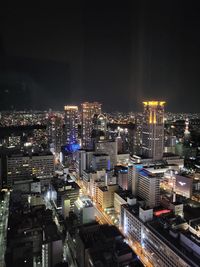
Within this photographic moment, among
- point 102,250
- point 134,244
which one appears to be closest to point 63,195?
point 134,244

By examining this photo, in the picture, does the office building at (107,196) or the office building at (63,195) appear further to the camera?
the office building at (107,196)

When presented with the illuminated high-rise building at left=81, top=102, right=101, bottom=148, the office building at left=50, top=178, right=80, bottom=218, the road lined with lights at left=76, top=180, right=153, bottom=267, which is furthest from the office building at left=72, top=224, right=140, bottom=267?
the illuminated high-rise building at left=81, top=102, right=101, bottom=148

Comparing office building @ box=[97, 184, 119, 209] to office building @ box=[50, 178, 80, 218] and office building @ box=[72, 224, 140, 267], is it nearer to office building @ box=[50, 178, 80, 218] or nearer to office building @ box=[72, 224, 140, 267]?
office building @ box=[50, 178, 80, 218]

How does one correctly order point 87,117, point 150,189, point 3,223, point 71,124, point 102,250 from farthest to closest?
point 87,117 → point 71,124 → point 150,189 → point 3,223 → point 102,250

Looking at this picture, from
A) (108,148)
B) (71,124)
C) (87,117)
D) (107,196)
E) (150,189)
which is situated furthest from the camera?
(87,117)

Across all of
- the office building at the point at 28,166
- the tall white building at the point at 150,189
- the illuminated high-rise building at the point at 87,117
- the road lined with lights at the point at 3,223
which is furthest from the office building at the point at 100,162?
the illuminated high-rise building at the point at 87,117

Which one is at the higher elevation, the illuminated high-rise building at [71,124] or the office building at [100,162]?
the illuminated high-rise building at [71,124]

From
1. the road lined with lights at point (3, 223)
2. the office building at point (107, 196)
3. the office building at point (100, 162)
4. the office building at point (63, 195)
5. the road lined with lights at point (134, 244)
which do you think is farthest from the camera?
the office building at point (100, 162)

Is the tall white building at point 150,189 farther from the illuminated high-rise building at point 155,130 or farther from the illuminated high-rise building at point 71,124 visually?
the illuminated high-rise building at point 71,124

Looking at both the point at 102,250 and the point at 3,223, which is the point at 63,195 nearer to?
the point at 3,223
